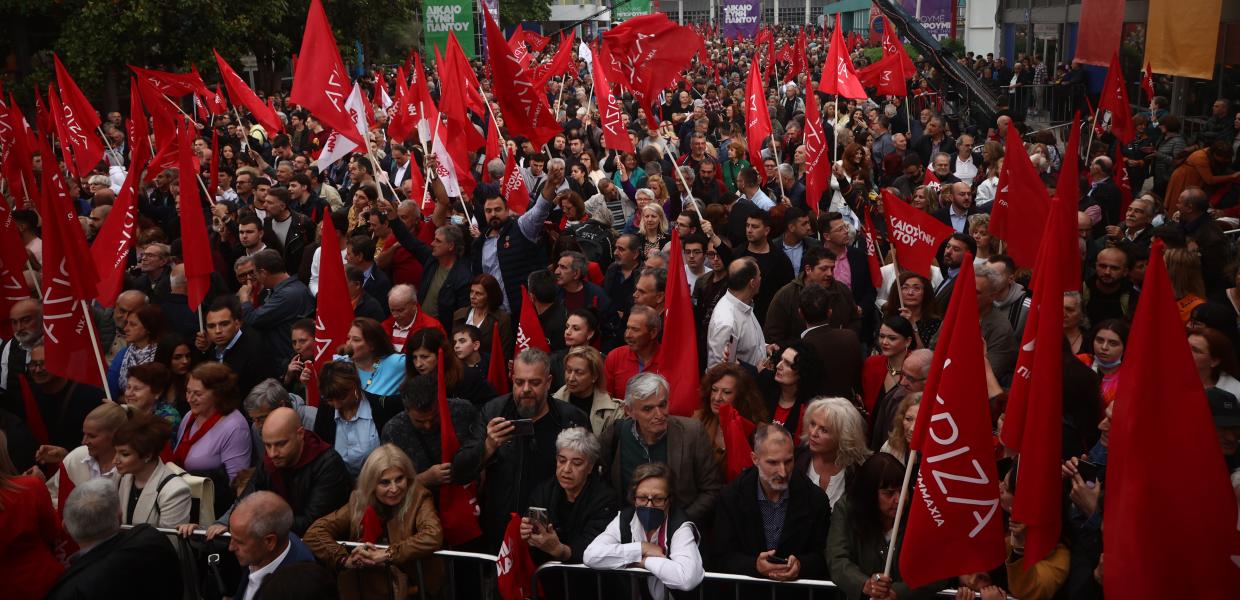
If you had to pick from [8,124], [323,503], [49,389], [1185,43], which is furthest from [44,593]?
[1185,43]

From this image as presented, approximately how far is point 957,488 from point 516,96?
7.94 metres

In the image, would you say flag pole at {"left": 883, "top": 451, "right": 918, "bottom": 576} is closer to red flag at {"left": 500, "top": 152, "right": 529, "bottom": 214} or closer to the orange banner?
red flag at {"left": 500, "top": 152, "right": 529, "bottom": 214}

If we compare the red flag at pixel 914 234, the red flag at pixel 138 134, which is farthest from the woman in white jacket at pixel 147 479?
the red flag at pixel 914 234

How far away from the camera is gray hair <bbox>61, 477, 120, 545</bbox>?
4.61m

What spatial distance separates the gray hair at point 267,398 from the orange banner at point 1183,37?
14.1m

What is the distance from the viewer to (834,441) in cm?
504

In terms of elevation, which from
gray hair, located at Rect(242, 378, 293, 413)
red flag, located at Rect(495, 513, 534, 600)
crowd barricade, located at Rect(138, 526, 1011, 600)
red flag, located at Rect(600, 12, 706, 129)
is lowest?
crowd barricade, located at Rect(138, 526, 1011, 600)

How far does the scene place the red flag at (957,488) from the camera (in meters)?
4.03

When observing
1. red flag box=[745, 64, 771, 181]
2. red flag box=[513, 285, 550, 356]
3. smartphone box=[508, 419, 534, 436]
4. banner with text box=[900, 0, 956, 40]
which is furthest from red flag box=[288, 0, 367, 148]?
banner with text box=[900, 0, 956, 40]

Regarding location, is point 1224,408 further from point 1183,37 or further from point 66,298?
point 1183,37

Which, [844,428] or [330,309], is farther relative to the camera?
[330,309]

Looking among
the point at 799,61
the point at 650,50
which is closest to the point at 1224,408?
the point at 650,50

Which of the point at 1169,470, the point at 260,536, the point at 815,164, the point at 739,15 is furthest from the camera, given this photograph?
the point at 739,15

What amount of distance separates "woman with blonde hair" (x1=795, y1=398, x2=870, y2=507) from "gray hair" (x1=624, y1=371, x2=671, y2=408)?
67 cm
